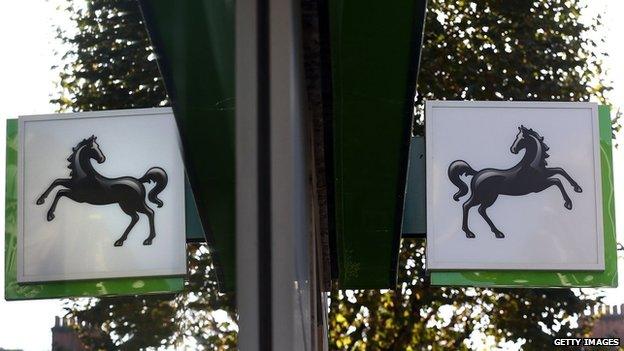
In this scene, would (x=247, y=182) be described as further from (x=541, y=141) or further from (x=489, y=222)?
(x=541, y=141)

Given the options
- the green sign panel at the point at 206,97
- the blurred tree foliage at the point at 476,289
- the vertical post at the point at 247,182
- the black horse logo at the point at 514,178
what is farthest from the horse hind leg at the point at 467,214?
the green sign panel at the point at 206,97

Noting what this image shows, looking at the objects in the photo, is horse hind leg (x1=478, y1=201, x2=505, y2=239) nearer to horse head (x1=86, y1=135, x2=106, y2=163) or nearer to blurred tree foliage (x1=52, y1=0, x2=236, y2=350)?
blurred tree foliage (x1=52, y1=0, x2=236, y2=350)

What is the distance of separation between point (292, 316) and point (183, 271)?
0.76 m

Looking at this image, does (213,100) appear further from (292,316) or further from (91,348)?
(91,348)

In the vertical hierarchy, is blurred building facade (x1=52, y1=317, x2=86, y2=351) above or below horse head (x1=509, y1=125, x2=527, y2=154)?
below

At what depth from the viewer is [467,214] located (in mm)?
10914

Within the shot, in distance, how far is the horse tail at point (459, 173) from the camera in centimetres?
1071

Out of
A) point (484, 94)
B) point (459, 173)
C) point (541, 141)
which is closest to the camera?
point (459, 173)

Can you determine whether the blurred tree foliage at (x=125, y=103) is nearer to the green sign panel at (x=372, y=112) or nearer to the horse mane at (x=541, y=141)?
the green sign panel at (x=372, y=112)

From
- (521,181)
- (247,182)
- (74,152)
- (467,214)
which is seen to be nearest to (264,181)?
(247,182)

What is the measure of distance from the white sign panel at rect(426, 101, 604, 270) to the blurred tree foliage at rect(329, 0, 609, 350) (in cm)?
183

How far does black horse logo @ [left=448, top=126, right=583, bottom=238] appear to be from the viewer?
1098 cm

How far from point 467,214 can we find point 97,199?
9.89 meters

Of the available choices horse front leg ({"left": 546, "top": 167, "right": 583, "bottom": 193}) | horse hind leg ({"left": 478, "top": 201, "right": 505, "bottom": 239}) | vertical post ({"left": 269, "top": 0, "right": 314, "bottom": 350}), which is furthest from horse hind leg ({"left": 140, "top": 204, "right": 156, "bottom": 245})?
horse front leg ({"left": 546, "top": 167, "right": 583, "bottom": 193})
